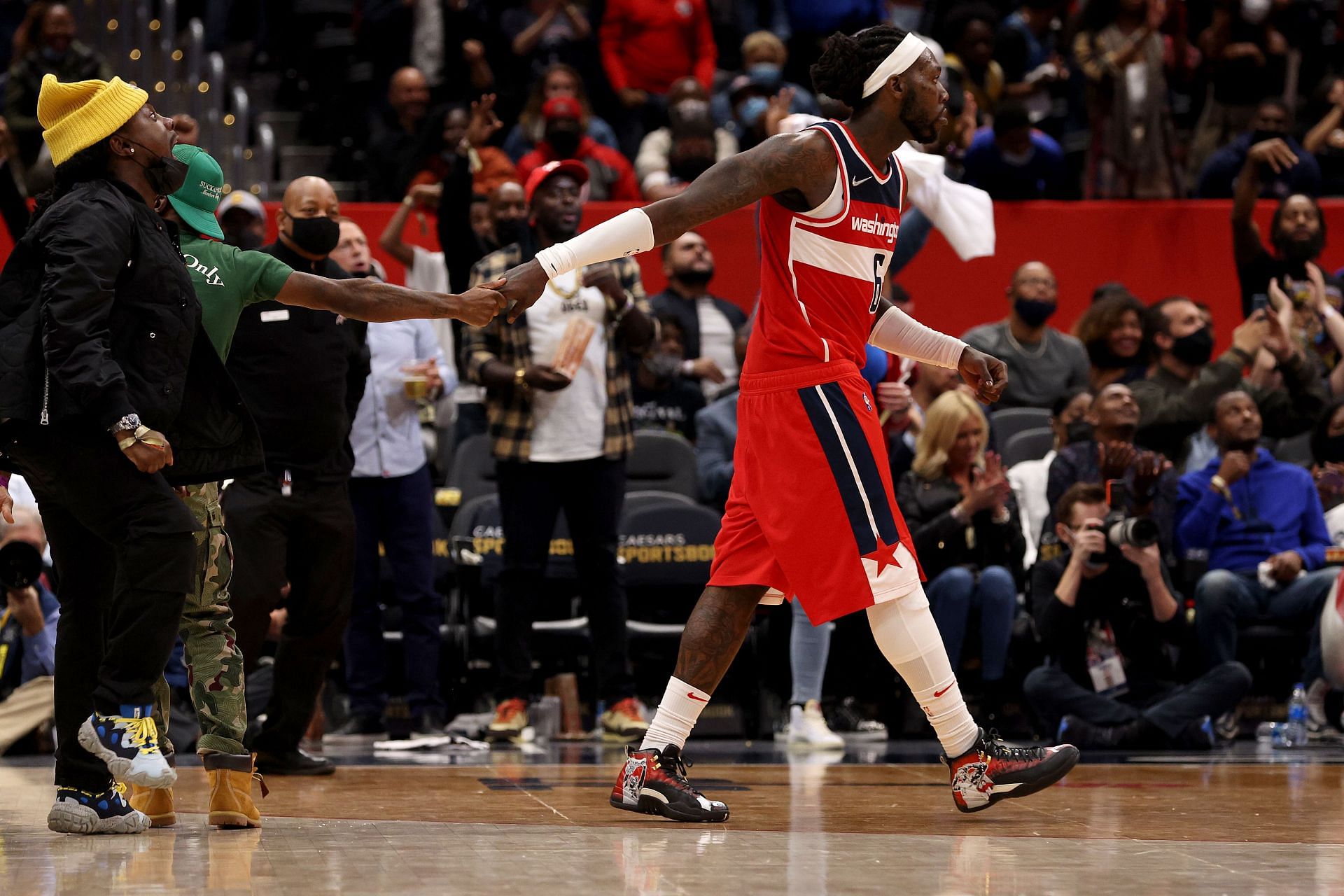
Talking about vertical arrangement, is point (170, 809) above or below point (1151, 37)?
below

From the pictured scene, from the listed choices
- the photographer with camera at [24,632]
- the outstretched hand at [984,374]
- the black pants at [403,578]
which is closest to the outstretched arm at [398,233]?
the black pants at [403,578]

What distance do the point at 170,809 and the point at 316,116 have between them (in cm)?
839

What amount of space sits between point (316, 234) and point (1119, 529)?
3.55 metres

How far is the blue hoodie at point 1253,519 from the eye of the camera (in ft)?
28.1

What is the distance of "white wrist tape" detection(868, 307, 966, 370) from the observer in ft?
18.1

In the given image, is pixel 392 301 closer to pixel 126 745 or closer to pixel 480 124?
pixel 126 745

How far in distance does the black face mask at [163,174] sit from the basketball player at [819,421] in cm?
97

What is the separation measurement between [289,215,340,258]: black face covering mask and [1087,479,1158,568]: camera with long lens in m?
3.45

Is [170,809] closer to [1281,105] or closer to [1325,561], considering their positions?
[1325,561]

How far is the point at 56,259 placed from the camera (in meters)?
4.55

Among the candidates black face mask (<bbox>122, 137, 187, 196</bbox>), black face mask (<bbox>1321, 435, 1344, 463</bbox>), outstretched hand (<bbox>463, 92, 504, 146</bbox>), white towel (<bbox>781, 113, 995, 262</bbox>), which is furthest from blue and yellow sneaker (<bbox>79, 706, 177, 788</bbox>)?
black face mask (<bbox>1321, 435, 1344, 463</bbox>)

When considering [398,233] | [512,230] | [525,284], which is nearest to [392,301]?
[525,284]

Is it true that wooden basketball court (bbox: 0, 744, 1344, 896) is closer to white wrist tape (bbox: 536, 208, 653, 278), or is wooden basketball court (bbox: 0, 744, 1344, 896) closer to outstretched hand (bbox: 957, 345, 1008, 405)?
outstretched hand (bbox: 957, 345, 1008, 405)

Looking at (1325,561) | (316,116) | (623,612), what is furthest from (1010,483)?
(316,116)
